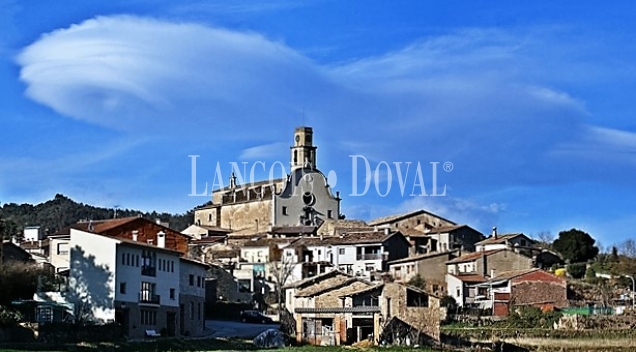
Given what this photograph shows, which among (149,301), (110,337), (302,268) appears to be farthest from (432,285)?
(110,337)

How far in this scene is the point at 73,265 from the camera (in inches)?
2255

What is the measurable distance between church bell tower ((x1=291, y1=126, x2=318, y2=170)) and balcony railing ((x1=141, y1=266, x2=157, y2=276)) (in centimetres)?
7447

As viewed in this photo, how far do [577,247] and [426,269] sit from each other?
15.9 meters

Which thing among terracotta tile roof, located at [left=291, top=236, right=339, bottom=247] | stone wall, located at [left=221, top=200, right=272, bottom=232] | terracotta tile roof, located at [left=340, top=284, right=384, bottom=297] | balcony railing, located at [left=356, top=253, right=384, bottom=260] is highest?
stone wall, located at [left=221, top=200, right=272, bottom=232]

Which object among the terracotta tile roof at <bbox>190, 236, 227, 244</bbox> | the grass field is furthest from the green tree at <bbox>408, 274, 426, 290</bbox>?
the grass field

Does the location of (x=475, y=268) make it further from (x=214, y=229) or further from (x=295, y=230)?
(x=214, y=229)

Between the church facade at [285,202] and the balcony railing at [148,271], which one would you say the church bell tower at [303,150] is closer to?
the church facade at [285,202]

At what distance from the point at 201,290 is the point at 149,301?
31.8 feet

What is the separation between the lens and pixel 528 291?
78875mm

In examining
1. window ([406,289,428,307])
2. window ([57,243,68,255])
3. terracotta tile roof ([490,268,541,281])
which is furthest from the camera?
terracotta tile roof ([490,268,541,281])

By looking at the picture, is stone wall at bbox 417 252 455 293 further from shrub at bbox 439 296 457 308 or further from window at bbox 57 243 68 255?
window at bbox 57 243 68 255

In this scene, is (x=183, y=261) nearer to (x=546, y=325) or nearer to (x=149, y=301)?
(x=149, y=301)

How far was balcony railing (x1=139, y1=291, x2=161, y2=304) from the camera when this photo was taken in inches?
2346

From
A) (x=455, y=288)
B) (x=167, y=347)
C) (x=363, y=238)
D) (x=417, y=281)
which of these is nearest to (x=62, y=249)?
(x=167, y=347)
